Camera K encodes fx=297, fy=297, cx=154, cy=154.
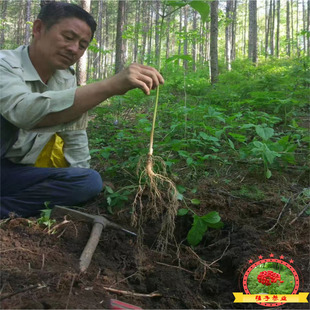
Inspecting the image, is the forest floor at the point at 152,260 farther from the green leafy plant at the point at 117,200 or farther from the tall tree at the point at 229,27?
the tall tree at the point at 229,27

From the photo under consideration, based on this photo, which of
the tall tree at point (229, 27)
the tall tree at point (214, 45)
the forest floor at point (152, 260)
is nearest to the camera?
the forest floor at point (152, 260)

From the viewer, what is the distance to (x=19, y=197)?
2283 millimetres

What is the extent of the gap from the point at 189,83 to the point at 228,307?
5934 millimetres

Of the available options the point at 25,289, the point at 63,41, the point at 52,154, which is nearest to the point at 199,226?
the point at 25,289

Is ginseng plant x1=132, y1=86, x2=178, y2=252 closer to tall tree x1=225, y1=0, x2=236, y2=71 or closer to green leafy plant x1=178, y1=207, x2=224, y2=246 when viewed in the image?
green leafy plant x1=178, y1=207, x2=224, y2=246

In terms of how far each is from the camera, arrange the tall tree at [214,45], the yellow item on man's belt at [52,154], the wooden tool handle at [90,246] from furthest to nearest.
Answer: the tall tree at [214,45] < the yellow item on man's belt at [52,154] < the wooden tool handle at [90,246]

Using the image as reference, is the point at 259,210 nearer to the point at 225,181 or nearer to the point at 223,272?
the point at 225,181

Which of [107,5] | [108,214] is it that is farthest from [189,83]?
[107,5]

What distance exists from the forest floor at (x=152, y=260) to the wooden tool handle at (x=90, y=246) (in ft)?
0.16

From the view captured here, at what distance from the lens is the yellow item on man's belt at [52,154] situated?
2471 mm

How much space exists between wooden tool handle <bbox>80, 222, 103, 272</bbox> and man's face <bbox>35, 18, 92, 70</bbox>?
119 centimetres

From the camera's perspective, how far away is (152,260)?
1.72 meters

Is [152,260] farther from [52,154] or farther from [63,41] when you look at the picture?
[63,41]

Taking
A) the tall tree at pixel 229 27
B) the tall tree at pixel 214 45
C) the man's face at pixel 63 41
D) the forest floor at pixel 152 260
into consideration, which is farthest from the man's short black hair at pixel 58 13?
the tall tree at pixel 229 27
